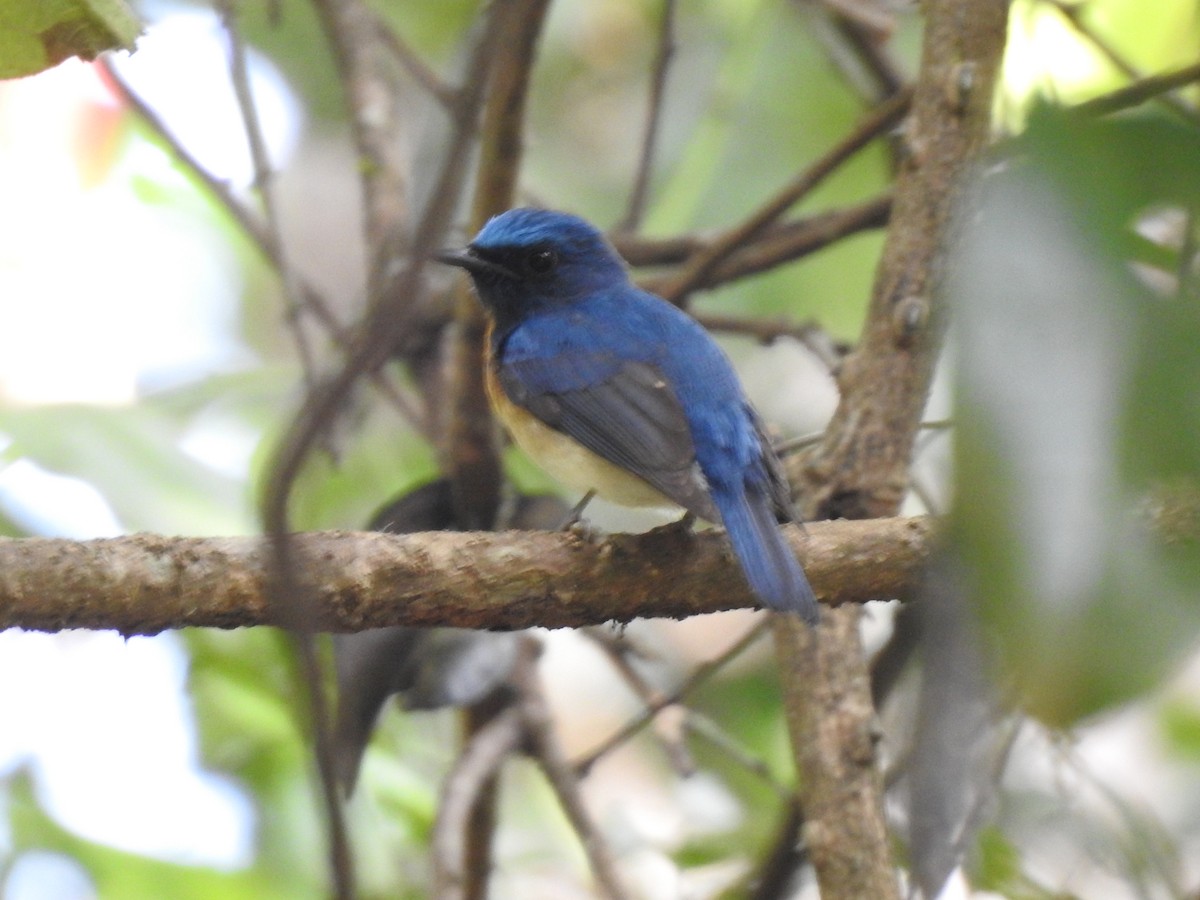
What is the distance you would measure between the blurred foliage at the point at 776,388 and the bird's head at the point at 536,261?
0.65m

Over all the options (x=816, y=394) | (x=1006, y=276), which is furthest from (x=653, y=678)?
(x=1006, y=276)

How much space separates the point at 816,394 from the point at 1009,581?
385cm

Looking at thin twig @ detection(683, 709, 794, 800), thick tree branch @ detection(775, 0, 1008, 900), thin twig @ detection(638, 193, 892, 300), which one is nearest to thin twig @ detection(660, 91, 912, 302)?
thin twig @ detection(638, 193, 892, 300)

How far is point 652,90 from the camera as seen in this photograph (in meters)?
3.95

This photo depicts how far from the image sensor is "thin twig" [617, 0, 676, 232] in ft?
12.5

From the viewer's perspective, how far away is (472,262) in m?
3.25

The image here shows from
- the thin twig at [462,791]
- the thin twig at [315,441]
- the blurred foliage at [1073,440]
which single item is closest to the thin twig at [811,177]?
the thin twig at [462,791]

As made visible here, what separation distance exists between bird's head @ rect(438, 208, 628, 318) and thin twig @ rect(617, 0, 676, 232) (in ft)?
2.03

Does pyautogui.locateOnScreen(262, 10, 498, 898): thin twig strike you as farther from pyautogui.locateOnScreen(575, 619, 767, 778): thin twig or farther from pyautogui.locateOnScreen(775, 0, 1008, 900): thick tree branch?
pyautogui.locateOnScreen(575, 619, 767, 778): thin twig

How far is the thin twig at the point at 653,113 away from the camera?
3.81 m

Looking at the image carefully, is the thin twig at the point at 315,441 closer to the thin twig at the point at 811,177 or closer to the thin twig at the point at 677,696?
the thin twig at the point at 677,696

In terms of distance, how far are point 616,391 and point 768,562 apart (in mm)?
762

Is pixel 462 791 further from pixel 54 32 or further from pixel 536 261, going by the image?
pixel 54 32

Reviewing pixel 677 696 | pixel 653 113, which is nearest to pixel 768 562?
pixel 677 696
